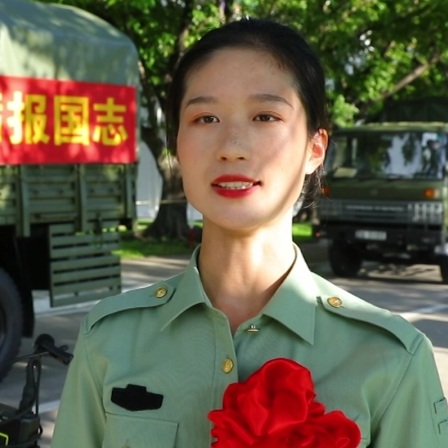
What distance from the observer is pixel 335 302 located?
1.57m

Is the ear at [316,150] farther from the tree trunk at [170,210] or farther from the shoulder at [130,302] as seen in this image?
the tree trunk at [170,210]

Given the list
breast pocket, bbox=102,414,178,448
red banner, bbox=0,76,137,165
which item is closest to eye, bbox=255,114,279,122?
breast pocket, bbox=102,414,178,448

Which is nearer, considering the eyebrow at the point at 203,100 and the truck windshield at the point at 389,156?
the eyebrow at the point at 203,100

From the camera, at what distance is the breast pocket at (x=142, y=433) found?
152cm

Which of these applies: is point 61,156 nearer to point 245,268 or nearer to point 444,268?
point 245,268

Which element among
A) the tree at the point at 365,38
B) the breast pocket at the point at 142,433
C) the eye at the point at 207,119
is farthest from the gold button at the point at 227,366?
the tree at the point at 365,38

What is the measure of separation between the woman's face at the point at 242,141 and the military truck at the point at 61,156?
607cm

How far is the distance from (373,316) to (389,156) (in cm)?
1330

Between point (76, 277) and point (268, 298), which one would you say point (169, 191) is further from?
point (268, 298)

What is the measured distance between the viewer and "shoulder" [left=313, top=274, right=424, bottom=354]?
1490mm

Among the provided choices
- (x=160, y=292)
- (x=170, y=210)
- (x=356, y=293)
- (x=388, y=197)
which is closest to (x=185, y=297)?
(x=160, y=292)

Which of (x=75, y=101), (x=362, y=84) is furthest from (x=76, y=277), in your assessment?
(x=362, y=84)

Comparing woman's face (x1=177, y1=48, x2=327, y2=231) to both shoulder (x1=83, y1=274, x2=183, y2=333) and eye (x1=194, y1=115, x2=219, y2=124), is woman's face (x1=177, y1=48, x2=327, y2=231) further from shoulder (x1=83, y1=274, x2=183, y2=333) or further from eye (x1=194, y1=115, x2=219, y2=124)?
shoulder (x1=83, y1=274, x2=183, y2=333)

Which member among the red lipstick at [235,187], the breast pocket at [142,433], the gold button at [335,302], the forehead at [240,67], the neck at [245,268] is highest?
the forehead at [240,67]
